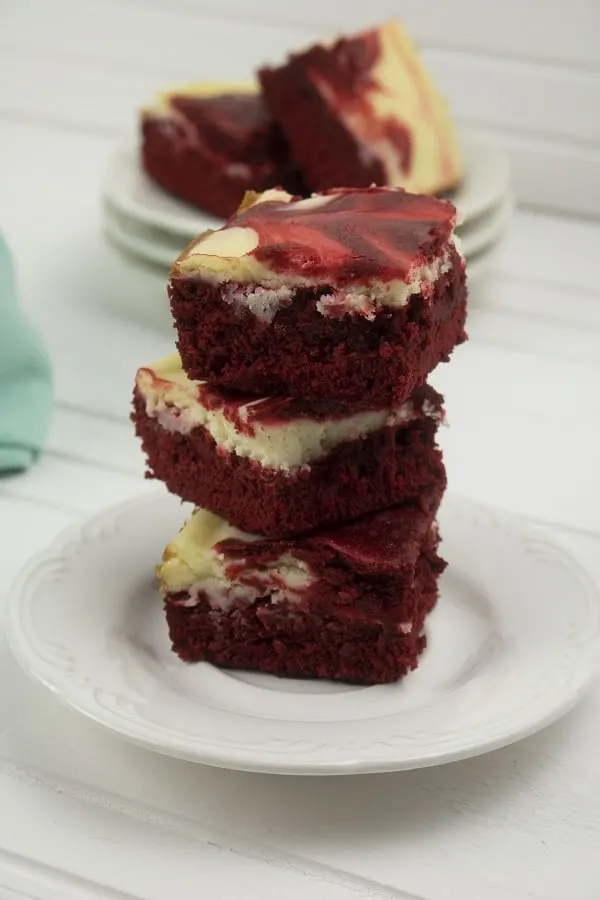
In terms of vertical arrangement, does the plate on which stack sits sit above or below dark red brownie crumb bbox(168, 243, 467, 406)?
below

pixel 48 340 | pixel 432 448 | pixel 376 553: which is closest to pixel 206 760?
pixel 376 553

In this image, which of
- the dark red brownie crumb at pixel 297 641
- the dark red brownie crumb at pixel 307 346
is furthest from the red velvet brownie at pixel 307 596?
the dark red brownie crumb at pixel 307 346

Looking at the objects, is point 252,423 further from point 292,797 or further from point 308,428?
point 292,797

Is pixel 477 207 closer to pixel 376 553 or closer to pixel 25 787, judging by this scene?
pixel 376 553

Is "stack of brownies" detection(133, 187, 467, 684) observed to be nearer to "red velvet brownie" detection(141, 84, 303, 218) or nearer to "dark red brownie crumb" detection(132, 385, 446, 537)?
"dark red brownie crumb" detection(132, 385, 446, 537)

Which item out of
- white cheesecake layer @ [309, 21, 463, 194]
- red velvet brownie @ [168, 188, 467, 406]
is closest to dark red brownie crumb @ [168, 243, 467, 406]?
red velvet brownie @ [168, 188, 467, 406]

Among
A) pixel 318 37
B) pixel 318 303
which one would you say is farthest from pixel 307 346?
pixel 318 37

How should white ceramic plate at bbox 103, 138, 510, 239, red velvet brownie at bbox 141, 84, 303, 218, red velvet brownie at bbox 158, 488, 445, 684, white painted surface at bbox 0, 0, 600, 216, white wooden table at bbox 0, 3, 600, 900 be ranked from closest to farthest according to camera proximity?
white wooden table at bbox 0, 3, 600, 900
red velvet brownie at bbox 158, 488, 445, 684
white ceramic plate at bbox 103, 138, 510, 239
red velvet brownie at bbox 141, 84, 303, 218
white painted surface at bbox 0, 0, 600, 216
